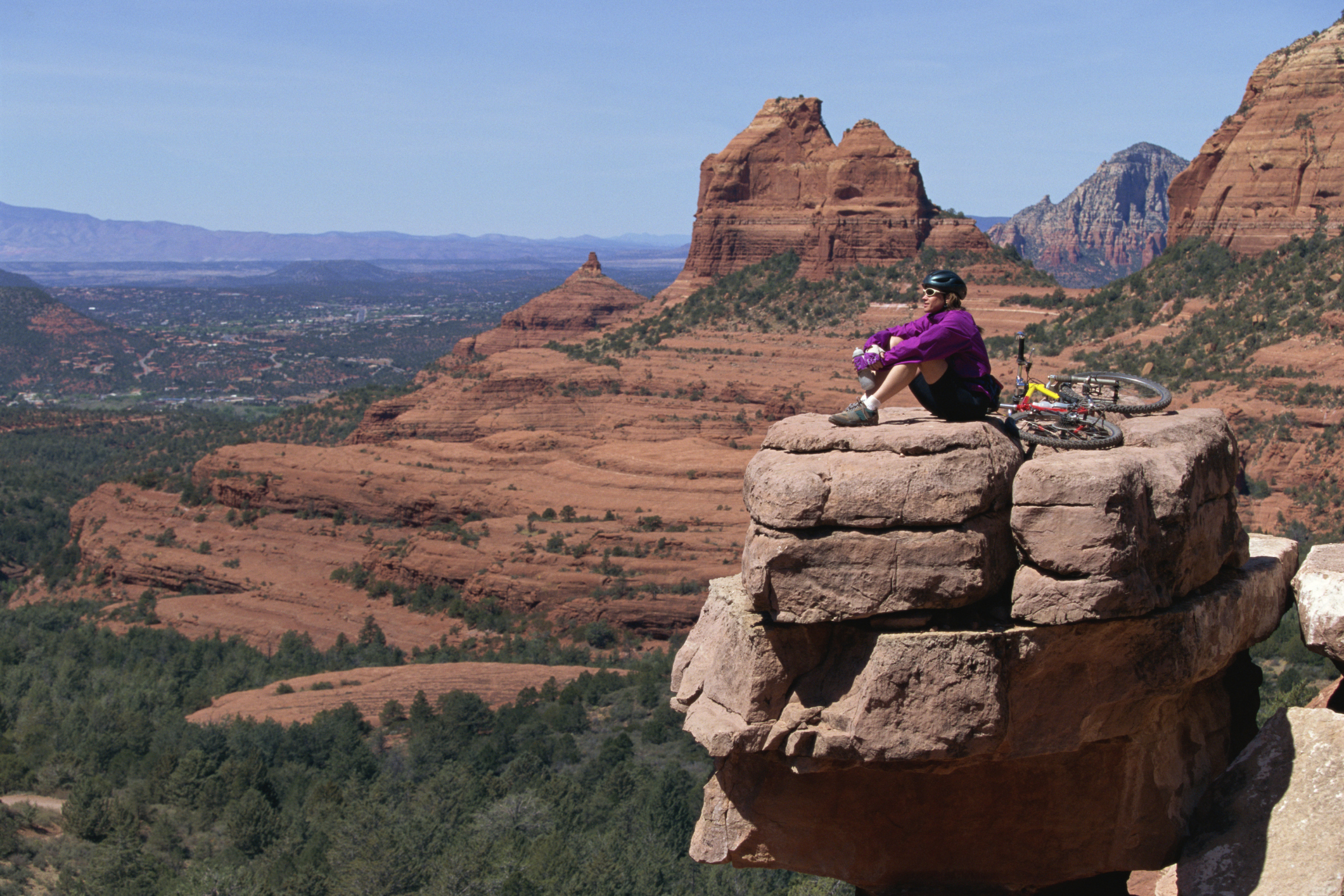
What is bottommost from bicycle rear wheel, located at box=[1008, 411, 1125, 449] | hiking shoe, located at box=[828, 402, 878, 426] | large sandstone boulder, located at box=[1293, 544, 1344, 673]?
large sandstone boulder, located at box=[1293, 544, 1344, 673]

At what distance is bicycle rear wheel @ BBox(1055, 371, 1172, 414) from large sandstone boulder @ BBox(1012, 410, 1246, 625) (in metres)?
1.82

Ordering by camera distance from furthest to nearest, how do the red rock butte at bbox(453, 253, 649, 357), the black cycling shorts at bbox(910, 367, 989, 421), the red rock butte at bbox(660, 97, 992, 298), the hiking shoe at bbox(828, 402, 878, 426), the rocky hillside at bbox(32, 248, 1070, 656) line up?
the red rock butte at bbox(453, 253, 649, 357) → the red rock butte at bbox(660, 97, 992, 298) → the rocky hillside at bbox(32, 248, 1070, 656) → the black cycling shorts at bbox(910, 367, 989, 421) → the hiking shoe at bbox(828, 402, 878, 426)

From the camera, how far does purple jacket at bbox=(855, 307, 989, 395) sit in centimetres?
972

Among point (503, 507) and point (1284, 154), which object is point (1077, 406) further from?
point (1284, 154)

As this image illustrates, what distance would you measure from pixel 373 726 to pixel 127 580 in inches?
1003

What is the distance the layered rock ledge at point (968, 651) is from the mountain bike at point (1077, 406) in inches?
15.4

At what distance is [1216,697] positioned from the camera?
10.9 m

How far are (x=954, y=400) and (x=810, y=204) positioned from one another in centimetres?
8915

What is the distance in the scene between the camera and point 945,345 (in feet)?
31.9

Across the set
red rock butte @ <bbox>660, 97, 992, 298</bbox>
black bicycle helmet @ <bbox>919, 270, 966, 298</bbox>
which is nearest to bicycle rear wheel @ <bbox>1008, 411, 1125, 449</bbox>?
black bicycle helmet @ <bbox>919, 270, 966, 298</bbox>

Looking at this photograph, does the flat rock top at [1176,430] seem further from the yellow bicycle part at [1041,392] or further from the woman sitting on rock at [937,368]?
the woman sitting on rock at [937,368]

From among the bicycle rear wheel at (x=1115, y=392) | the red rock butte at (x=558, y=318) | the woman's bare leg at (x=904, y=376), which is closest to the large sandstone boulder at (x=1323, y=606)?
the bicycle rear wheel at (x=1115, y=392)

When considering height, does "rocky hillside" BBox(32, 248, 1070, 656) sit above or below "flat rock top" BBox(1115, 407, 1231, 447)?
below

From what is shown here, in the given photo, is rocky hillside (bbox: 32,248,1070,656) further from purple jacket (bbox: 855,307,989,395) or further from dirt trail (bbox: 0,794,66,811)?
purple jacket (bbox: 855,307,989,395)
